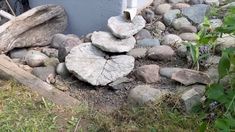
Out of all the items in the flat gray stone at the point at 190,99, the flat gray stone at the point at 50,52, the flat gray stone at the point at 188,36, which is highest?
the flat gray stone at the point at 188,36

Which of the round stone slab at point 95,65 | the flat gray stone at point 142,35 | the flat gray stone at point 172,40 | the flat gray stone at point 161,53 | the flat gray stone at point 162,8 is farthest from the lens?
the flat gray stone at point 162,8

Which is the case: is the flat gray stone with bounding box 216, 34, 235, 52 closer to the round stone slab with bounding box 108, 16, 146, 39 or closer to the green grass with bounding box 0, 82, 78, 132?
the round stone slab with bounding box 108, 16, 146, 39

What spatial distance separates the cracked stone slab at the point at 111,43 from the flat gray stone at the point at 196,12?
592 millimetres

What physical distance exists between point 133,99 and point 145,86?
14cm

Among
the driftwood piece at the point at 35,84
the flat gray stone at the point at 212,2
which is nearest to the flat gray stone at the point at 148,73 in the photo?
the driftwood piece at the point at 35,84

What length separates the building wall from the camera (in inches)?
140

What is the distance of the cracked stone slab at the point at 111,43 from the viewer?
3133 millimetres

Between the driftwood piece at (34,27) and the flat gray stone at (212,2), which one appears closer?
the driftwood piece at (34,27)

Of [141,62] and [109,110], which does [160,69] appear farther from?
[109,110]

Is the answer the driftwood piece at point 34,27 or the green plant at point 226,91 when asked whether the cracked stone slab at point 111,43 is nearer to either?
the driftwood piece at point 34,27

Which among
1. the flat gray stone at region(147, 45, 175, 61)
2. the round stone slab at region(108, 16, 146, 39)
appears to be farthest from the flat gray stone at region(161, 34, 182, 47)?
the round stone slab at region(108, 16, 146, 39)

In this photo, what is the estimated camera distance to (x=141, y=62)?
313 cm

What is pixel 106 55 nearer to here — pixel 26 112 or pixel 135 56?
pixel 135 56

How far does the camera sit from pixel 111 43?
10.4ft
